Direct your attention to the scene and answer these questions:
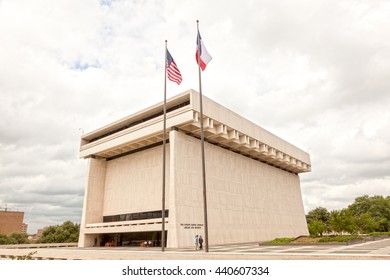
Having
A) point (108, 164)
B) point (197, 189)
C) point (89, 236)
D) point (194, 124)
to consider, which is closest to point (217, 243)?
point (197, 189)

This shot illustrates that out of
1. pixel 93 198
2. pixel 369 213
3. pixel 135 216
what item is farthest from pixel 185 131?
pixel 369 213

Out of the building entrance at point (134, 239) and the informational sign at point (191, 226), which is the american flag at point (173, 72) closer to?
the informational sign at point (191, 226)

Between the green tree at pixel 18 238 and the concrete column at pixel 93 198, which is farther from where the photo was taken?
the green tree at pixel 18 238

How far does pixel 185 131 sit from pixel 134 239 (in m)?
15.2

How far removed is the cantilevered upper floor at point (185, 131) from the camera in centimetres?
3519

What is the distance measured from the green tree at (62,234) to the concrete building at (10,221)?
5757cm

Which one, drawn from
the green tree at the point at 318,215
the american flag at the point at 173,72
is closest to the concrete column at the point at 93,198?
the american flag at the point at 173,72

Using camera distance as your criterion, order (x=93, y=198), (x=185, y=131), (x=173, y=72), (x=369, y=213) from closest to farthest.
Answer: (x=173, y=72) < (x=185, y=131) < (x=93, y=198) < (x=369, y=213)

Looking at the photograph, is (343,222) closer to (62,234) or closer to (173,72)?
(173,72)

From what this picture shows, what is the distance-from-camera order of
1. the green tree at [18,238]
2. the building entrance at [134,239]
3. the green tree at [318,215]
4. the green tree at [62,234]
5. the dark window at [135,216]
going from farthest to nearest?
the green tree at [318,215]
the green tree at [18,238]
the green tree at [62,234]
the dark window at [135,216]
the building entrance at [134,239]

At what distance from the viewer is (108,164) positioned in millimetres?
46625

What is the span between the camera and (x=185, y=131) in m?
36.8

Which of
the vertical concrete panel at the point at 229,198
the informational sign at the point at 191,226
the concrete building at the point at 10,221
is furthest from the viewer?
the concrete building at the point at 10,221

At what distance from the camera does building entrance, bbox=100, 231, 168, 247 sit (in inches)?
1426
